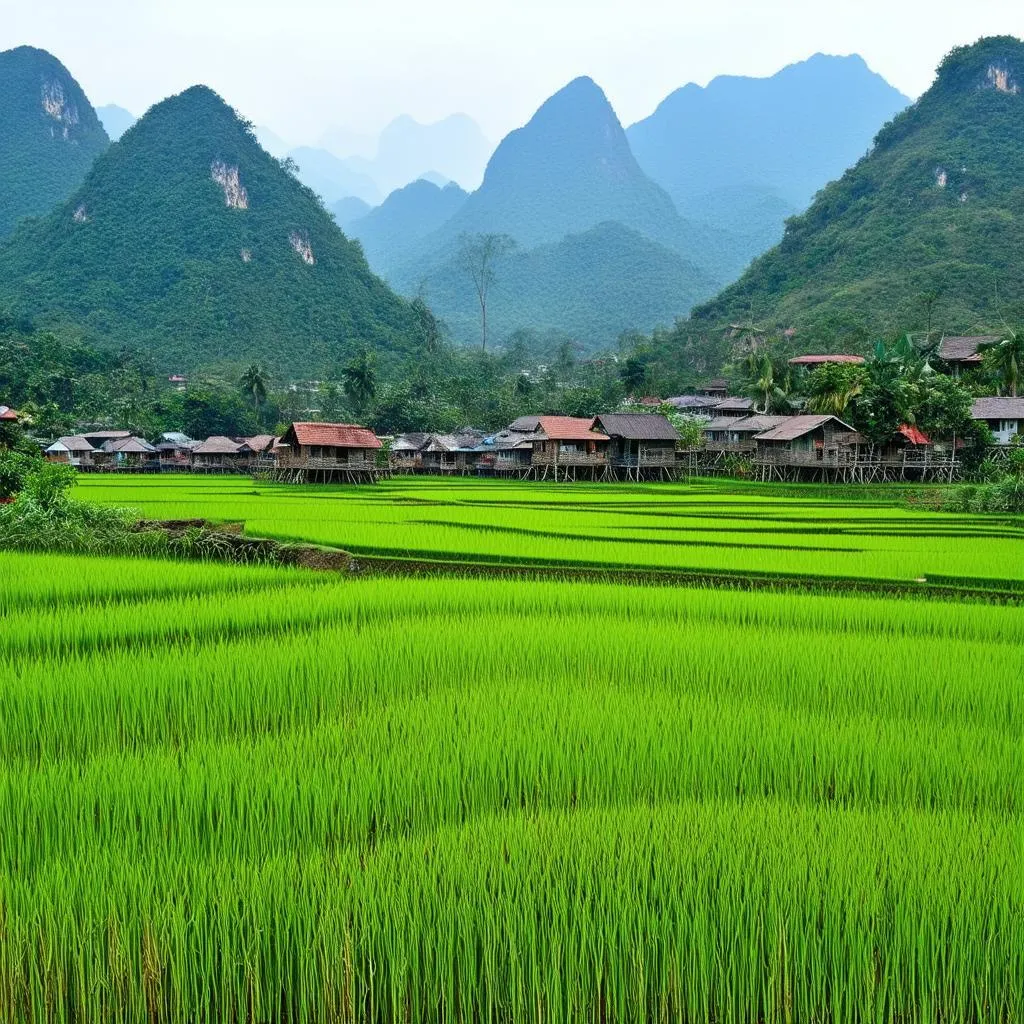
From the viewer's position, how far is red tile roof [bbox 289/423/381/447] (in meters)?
42.6

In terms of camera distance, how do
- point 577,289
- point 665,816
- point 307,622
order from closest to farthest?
1. point 665,816
2. point 307,622
3. point 577,289

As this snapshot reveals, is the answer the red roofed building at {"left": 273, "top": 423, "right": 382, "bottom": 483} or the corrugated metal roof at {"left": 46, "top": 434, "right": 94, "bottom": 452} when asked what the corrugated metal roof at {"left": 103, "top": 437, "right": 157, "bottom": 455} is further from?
the red roofed building at {"left": 273, "top": 423, "right": 382, "bottom": 483}

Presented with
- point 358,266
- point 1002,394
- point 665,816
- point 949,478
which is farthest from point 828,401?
point 358,266

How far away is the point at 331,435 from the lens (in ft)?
143

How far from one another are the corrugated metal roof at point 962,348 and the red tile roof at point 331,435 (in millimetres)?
33827

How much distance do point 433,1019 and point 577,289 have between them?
151 meters

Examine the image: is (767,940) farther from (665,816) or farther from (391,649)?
(391,649)

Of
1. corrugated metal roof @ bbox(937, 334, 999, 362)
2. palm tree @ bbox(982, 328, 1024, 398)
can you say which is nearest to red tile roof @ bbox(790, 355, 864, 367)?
corrugated metal roof @ bbox(937, 334, 999, 362)

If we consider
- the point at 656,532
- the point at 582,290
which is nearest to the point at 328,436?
the point at 656,532

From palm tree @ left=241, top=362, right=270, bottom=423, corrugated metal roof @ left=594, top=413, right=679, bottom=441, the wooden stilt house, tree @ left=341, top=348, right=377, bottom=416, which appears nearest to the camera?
corrugated metal roof @ left=594, top=413, right=679, bottom=441

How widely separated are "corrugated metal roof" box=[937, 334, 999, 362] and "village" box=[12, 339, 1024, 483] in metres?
0.12

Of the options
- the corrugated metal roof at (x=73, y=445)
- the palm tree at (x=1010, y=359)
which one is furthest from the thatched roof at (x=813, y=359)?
the corrugated metal roof at (x=73, y=445)

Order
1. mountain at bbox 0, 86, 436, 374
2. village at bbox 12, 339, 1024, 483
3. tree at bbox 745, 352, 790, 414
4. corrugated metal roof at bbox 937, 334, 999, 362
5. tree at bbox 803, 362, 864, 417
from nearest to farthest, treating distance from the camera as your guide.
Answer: village at bbox 12, 339, 1024, 483
tree at bbox 803, 362, 864, 417
corrugated metal roof at bbox 937, 334, 999, 362
tree at bbox 745, 352, 790, 414
mountain at bbox 0, 86, 436, 374

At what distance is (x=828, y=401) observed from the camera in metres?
42.9
